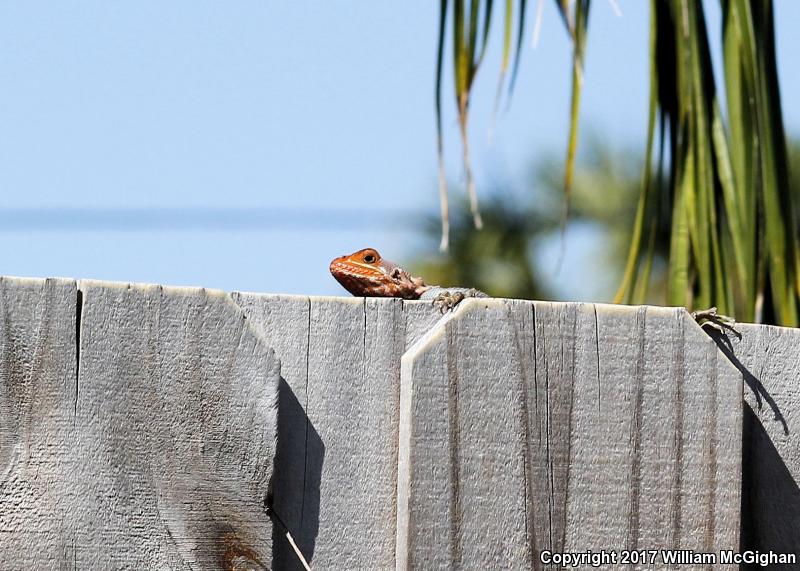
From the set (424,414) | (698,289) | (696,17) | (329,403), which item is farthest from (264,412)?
(696,17)

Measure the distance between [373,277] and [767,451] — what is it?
4.62 ft

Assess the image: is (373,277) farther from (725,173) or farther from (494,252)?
(494,252)

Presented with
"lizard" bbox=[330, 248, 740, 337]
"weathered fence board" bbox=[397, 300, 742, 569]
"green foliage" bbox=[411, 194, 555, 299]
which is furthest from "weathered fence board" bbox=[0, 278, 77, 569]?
"green foliage" bbox=[411, 194, 555, 299]

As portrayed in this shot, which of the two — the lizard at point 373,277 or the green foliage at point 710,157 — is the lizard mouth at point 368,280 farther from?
the green foliage at point 710,157

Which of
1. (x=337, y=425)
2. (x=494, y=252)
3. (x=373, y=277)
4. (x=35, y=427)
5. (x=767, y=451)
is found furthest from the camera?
(x=494, y=252)

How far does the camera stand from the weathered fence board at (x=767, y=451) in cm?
179

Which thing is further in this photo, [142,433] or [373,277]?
[373,277]

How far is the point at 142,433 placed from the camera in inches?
58.7

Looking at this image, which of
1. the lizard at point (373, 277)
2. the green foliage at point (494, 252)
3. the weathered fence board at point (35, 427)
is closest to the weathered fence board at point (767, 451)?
the weathered fence board at point (35, 427)


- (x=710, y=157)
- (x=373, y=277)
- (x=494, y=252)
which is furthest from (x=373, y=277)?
(x=494, y=252)

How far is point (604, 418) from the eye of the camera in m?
1.65

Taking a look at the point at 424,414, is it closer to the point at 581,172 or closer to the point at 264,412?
the point at 264,412

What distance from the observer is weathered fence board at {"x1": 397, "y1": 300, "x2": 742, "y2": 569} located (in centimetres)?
157

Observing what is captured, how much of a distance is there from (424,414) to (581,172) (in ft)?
34.7
